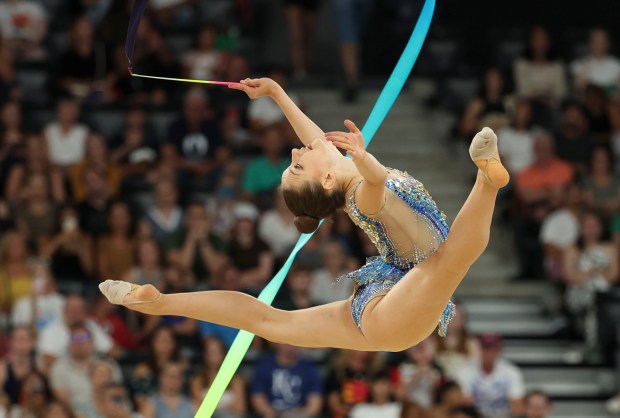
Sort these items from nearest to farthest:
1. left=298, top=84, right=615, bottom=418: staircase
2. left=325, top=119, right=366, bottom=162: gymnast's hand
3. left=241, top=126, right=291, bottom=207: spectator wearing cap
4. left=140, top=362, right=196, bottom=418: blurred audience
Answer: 1. left=325, top=119, right=366, bottom=162: gymnast's hand
2. left=140, top=362, right=196, bottom=418: blurred audience
3. left=298, top=84, right=615, bottom=418: staircase
4. left=241, top=126, right=291, bottom=207: spectator wearing cap

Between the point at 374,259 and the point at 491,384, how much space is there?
3.23 meters

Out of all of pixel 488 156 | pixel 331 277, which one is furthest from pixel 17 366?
pixel 488 156

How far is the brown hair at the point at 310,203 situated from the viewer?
5117mm

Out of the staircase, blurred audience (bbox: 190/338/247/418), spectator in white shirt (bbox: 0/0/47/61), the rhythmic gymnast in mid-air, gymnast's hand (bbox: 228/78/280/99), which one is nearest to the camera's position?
the rhythmic gymnast in mid-air

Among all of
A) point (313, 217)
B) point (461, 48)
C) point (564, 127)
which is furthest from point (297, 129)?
point (461, 48)

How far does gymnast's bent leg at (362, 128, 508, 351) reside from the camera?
4895 millimetres

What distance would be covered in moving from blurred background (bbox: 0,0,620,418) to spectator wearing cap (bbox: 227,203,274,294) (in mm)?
14

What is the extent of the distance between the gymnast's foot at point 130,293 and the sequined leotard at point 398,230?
857mm

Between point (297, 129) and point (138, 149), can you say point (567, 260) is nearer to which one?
point (138, 149)

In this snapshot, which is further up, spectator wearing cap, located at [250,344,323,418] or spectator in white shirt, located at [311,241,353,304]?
spectator in white shirt, located at [311,241,353,304]

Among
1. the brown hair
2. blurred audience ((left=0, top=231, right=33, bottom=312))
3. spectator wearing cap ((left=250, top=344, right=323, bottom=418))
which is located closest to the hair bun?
the brown hair

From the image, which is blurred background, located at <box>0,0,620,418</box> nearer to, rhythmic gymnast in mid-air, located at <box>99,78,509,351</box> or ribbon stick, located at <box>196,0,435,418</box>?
ribbon stick, located at <box>196,0,435,418</box>

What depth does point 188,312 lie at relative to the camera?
5.34 m

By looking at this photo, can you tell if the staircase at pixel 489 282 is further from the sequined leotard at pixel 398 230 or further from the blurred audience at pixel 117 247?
the sequined leotard at pixel 398 230
